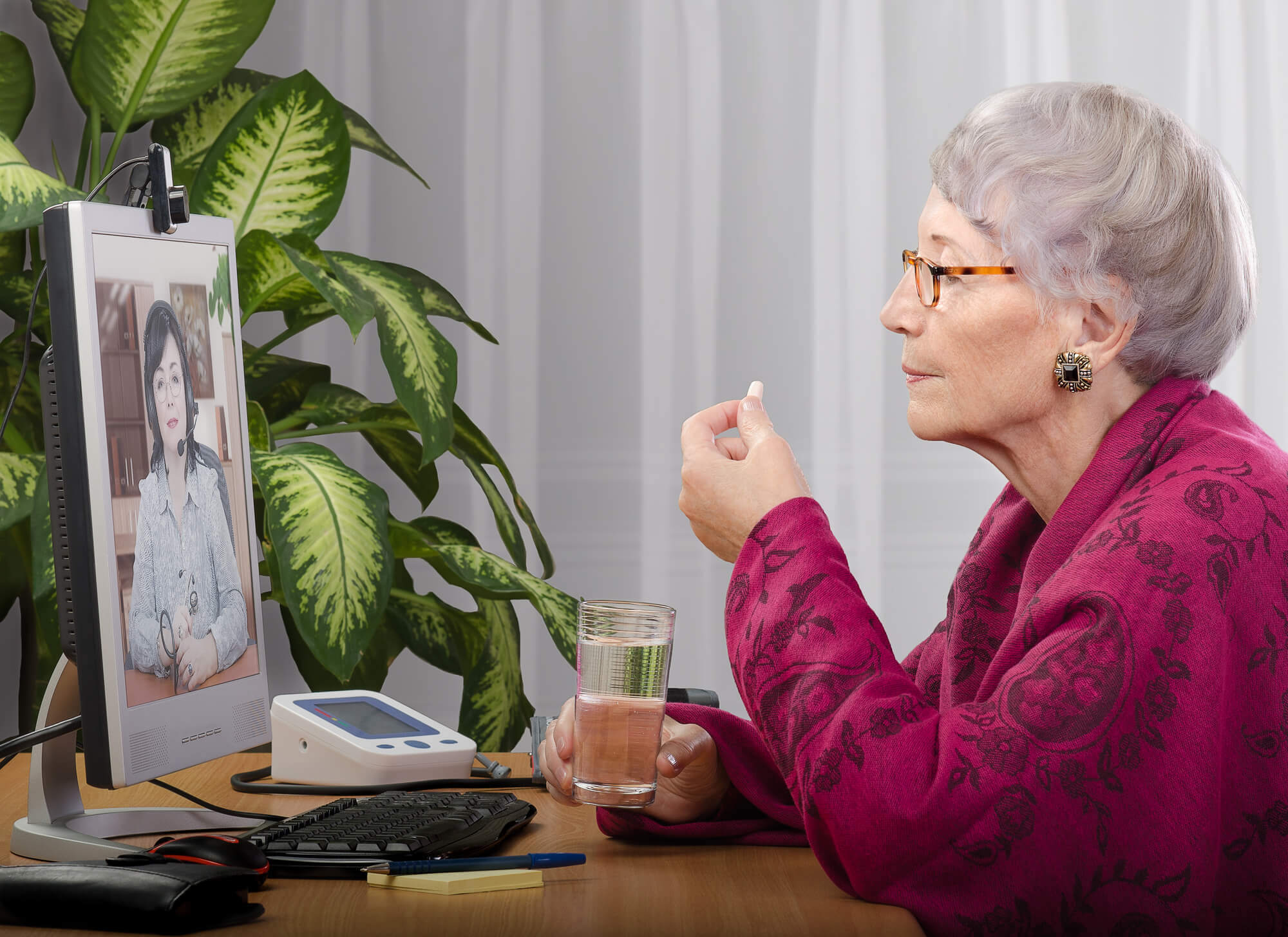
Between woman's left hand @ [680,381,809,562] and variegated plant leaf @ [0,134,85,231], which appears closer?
woman's left hand @ [680,381,809,562]

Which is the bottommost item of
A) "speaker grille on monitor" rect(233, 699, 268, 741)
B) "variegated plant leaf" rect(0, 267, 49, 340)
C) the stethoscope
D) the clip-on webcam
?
"speaker grille on monitor" rect(233, 699, 268, 741)

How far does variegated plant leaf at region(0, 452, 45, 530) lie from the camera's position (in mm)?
1557

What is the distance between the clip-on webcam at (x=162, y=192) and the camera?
0.95 metres

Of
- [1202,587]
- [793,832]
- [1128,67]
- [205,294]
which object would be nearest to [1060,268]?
[1202,587]

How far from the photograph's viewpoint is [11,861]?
905mm

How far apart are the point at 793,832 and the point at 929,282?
1.53ft

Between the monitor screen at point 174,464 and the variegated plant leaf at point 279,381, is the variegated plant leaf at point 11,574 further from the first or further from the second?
the monitor screen at point 174,464

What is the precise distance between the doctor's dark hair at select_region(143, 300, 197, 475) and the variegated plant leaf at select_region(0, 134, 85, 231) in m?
0.72

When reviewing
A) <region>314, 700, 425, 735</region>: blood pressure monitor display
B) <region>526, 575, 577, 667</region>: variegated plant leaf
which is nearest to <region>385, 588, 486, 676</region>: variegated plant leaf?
<region>526, 575, 577, 667</region>: variegated plant leaf

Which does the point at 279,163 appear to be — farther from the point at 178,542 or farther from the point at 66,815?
the point at 66,815

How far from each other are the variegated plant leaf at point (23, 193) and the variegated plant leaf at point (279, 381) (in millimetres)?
499

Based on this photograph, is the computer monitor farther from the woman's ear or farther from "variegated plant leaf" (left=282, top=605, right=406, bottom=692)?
"variegated plant leaf" (left=282, top=605, right=406, bottom=692)

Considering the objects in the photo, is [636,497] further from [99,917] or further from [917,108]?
[99,917]

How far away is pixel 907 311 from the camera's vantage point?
100 centimetres
